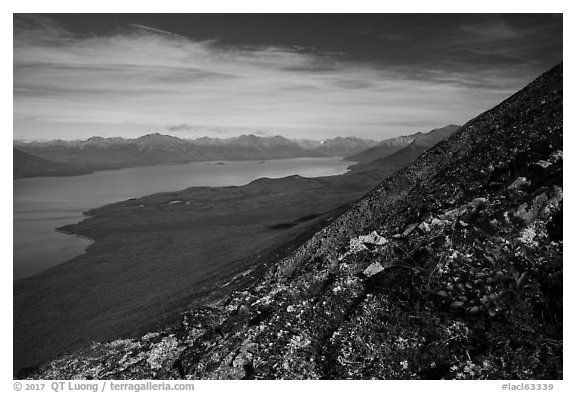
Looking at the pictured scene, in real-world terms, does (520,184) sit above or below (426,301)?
above

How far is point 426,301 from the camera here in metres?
10.7

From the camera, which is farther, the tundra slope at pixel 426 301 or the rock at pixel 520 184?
the rock at pixel 520 184

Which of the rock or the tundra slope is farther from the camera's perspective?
the rock

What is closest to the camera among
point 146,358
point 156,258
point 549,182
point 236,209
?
point 549,182

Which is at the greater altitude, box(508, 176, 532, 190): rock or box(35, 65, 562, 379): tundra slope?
box(508, 176, 532, 190): rock

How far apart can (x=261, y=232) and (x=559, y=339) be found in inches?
3429

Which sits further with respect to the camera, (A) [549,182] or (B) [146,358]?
(B) [146,358]

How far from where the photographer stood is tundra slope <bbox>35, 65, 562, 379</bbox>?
9.66 metres

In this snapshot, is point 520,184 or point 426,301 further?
point 520,184

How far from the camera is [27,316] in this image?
172 feet

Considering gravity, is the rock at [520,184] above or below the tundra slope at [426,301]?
above

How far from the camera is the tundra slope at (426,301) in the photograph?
9.66 m
